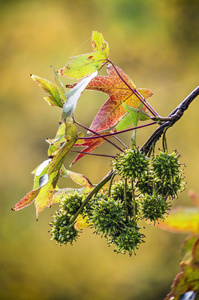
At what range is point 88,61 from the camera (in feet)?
2.24

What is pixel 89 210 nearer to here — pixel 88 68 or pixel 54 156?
pixel 54 156

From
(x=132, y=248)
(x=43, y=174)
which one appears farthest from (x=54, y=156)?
(x=132, y=248)

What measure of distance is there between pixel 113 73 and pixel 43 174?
0.25 metres

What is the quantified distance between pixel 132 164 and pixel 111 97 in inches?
7.8

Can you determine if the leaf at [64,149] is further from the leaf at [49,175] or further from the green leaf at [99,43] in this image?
the green leaf at [99,43]

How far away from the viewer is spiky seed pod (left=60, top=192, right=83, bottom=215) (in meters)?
0.62

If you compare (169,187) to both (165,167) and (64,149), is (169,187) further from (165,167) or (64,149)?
(64,149)

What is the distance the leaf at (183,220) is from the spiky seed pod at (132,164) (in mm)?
171

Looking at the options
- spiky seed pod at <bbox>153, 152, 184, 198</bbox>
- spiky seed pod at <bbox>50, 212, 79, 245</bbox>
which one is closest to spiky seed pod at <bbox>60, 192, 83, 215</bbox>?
spiky seed pod at <bbox>50, 212, 79, 245</bbox>

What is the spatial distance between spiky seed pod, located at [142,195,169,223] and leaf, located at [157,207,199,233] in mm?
188

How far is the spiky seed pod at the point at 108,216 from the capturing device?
57 centimetres

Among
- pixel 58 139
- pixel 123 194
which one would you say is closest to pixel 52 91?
pixel 58 139

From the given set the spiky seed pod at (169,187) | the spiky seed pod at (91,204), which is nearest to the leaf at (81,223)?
the spiky seed pod at (91,204)

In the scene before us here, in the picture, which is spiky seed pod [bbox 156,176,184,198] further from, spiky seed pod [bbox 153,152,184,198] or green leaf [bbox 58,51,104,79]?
green leaf [bbox 58,51,104,79]
